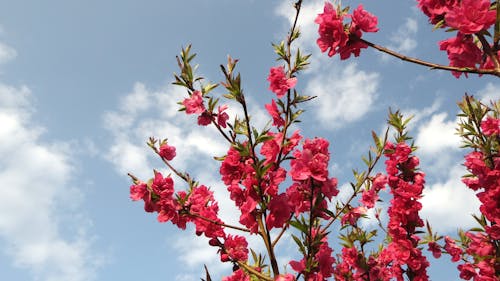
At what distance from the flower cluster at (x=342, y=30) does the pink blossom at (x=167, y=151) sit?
1.86 meters

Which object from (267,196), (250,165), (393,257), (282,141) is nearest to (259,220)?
(267,196)

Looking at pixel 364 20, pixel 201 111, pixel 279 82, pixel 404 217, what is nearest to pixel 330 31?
pixel 364 20

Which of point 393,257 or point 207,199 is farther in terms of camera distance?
point 393,257

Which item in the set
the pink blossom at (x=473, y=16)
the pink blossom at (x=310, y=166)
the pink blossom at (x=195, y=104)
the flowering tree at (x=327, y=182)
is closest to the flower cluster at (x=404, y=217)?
the flowering tree at (x=327, y=182)

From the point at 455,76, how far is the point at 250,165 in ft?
4.70

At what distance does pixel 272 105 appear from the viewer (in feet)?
10.7

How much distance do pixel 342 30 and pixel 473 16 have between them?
28.7 inches

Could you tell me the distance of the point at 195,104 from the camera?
11.1 feet

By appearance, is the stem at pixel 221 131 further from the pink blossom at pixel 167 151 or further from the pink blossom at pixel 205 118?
the pink blossom at pixel 167 151

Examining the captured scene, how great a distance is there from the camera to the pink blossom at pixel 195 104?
3377mm

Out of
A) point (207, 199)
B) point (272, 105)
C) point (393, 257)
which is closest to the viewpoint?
point (272, 105)

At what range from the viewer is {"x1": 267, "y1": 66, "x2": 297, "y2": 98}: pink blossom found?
10.3ft

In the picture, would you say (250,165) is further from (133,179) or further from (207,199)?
(133,179)

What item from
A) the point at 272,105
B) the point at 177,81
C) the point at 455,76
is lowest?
the point at 455,76
